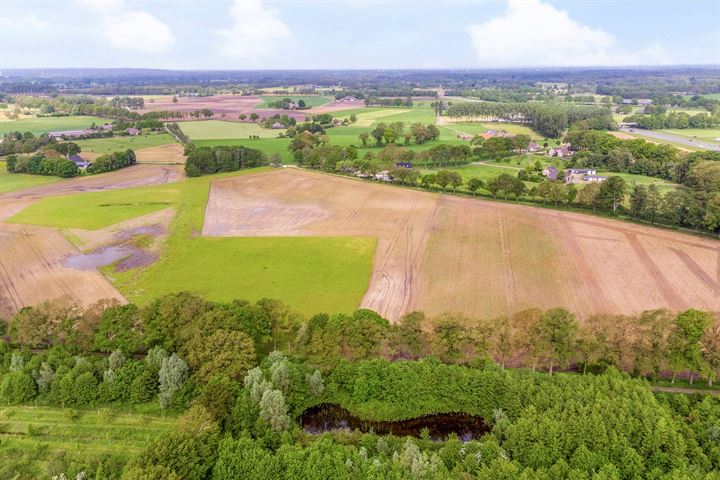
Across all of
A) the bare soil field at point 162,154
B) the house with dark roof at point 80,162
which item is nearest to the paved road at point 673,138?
the bare soil field at point 162,154

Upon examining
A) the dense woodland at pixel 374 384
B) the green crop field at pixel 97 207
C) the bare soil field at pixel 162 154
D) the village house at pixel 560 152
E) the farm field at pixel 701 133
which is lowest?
the dense woodland at pixel 374 384

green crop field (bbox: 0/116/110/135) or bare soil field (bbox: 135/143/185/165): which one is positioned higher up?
green crop field (bbox: 0/116/110/135)

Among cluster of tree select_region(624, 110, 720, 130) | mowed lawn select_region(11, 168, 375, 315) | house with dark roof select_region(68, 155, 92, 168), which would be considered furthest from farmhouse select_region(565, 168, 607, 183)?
house with dark roof select_region(68, 155, 92, 168)

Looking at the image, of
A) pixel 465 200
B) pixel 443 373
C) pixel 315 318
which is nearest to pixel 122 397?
pixel 315 318

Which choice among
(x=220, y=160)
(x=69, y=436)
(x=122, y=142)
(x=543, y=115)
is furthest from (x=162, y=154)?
(x=543, y=115)

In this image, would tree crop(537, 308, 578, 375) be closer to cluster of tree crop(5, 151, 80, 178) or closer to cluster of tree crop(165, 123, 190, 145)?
cluster of tree crop(5, 151, 80, 178)

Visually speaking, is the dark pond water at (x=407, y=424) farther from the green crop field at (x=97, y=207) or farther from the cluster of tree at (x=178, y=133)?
the cluster of tree at (x=178, y=133)

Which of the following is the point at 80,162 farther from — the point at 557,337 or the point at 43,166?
the point at 557,337
